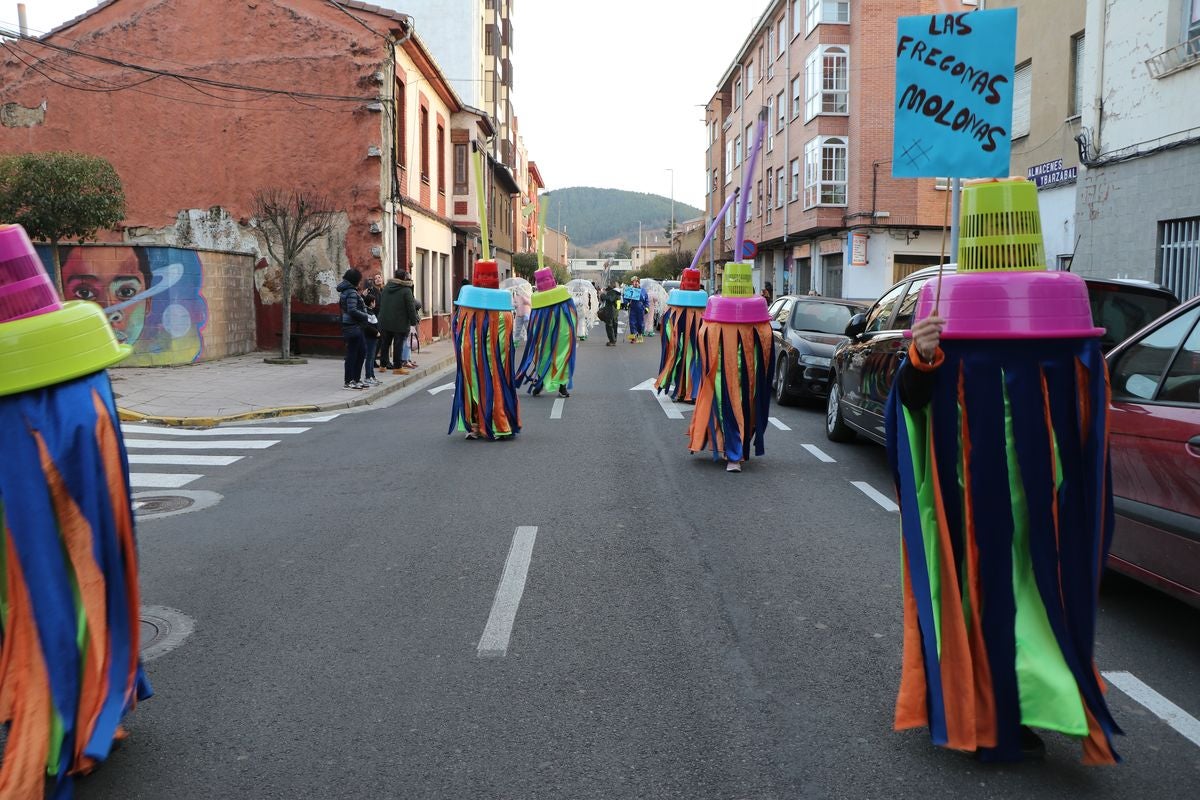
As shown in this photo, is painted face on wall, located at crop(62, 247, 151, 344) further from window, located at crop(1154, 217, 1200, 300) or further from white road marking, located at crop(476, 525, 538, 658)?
window, located at crop(1154, 217, 1200, 300)

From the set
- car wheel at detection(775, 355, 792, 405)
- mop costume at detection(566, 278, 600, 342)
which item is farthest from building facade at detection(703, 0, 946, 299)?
car wheel at detection(775, 355, 792, 405)

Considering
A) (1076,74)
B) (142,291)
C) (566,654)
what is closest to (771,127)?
(1076,74)

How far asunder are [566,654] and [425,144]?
85.5 feet

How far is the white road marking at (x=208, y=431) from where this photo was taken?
38.0ft

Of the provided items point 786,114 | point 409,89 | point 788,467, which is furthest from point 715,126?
point 788,467

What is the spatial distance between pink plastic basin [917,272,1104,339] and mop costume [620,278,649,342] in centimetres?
2828

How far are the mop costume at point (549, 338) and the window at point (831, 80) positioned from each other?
23055 millimetres

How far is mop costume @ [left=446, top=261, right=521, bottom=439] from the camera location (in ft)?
34.2

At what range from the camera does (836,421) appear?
416 inches

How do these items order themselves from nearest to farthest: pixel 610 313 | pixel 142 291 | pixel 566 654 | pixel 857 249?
1. pixel 566 654
2. pixel 142 291
3. pixel 610 313
4. pixel 857 249

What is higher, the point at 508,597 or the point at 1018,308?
the point at 1018,308

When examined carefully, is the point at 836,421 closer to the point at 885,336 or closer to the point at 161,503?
the point at 885,336

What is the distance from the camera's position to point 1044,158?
18.4 m

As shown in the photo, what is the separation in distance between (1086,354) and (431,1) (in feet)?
136
